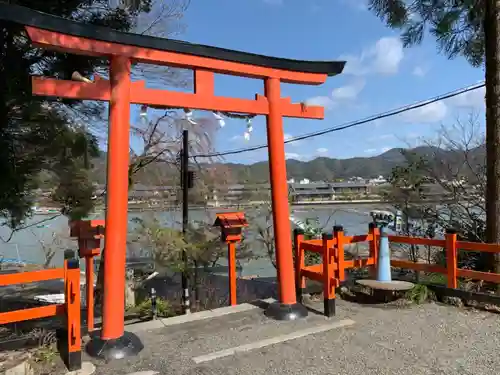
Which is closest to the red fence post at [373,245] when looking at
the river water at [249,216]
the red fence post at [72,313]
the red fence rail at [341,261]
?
the red fence rail at [341,261]

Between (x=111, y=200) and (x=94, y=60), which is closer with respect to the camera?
(x=111, y=200)

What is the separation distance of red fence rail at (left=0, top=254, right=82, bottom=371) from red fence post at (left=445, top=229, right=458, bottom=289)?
4.98 meters

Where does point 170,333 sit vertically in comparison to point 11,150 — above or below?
below

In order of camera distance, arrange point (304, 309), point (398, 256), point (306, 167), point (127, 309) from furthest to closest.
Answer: point (306, 167)
point (398, 256)
point (127, 309)
point (304, 309)

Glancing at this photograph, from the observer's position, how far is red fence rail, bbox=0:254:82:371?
373 cm

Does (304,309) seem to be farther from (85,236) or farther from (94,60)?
(94,60)

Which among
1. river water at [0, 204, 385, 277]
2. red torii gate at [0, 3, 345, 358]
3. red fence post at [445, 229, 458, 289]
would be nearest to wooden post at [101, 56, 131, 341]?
red torii gate at [0, 3, 345, 358]

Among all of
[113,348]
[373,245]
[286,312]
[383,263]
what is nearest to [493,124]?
[373,245]

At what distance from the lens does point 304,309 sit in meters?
5.57

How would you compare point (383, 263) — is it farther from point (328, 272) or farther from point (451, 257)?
point (328, 272)

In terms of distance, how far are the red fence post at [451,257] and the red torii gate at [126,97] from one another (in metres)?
2.32

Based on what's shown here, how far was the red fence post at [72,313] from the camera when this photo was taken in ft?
12.5

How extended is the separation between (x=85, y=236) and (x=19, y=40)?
341 cm

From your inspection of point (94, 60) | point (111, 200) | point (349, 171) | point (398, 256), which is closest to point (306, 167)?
point (349, 171)
